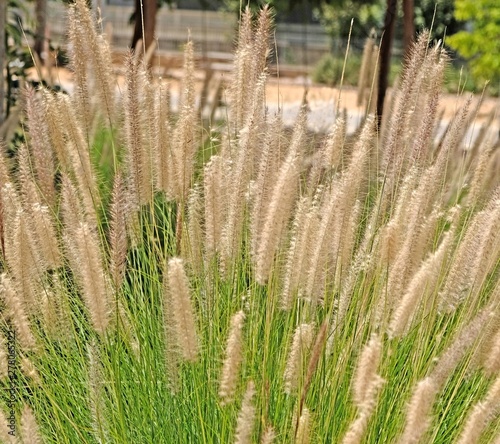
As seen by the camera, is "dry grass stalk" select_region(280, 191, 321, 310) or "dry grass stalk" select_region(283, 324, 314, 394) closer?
"dry grass stalk" select_region(283, 324, 314, 394)

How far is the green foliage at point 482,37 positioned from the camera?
12711 mm

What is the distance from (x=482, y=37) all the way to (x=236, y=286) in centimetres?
1125

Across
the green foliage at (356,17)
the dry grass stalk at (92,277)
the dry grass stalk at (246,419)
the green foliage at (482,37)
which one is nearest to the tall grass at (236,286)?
the dry grass stalk at (92,277)

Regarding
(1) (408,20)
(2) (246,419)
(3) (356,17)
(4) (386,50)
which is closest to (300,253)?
(2) (246,419)

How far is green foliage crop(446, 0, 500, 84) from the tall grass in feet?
33.8

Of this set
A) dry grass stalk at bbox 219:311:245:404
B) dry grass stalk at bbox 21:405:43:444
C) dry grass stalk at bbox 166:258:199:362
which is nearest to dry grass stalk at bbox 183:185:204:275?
dry grass stalk at bbox 166:258:199:362

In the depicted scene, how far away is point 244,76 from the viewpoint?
8.80ft

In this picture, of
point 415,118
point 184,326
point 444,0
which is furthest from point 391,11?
point 444,0

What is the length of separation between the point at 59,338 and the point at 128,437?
28cm

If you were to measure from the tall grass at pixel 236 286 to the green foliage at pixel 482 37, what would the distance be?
10.3 m

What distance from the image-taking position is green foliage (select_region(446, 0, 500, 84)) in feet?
41.7

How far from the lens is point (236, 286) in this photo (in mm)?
2613

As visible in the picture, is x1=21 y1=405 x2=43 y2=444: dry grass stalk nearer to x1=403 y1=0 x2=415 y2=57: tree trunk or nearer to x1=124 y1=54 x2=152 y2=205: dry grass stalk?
x1=124 y1=54 x2=152 y2=205: dry grass stalk

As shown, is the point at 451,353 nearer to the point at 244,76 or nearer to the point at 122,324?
the point at 122,324
